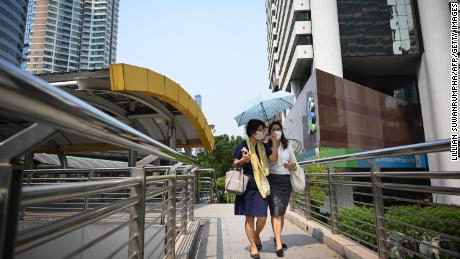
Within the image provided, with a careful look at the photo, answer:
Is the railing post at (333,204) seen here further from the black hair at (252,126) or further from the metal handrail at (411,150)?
the black hair at (252,126)

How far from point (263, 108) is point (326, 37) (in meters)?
20.7

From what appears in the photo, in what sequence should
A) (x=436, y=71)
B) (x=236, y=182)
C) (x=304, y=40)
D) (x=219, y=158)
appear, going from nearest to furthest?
(x=236, y=182) < (x=436, y=71) < (x=304, y=40) < (x=219, y=158)

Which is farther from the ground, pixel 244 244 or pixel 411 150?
pixel 411 150

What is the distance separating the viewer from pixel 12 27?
65250 mm

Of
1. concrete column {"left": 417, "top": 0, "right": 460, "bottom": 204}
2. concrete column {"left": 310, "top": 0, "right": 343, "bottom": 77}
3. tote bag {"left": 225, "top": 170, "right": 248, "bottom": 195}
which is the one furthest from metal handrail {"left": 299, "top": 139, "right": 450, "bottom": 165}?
concrete column {"left": 310, "top": 0, "right": 343, "bottom": 77}

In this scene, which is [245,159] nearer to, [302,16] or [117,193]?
[117,193]

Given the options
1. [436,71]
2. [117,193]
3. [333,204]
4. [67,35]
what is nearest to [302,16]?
[436,71]

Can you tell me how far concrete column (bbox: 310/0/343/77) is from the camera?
26.7 m

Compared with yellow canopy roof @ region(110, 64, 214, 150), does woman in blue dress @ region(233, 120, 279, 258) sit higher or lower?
lower

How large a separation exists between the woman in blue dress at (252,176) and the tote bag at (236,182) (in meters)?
0.11

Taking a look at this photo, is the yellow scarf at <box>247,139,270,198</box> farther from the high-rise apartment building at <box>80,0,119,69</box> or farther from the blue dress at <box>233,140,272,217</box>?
the high-rise apartment building at <box>80,0,119,69</box>

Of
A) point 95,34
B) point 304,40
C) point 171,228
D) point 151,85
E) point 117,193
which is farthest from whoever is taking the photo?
point 95,34

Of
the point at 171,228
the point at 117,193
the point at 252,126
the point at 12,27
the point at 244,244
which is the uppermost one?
the point at 12,27

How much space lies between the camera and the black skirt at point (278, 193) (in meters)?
4.01
